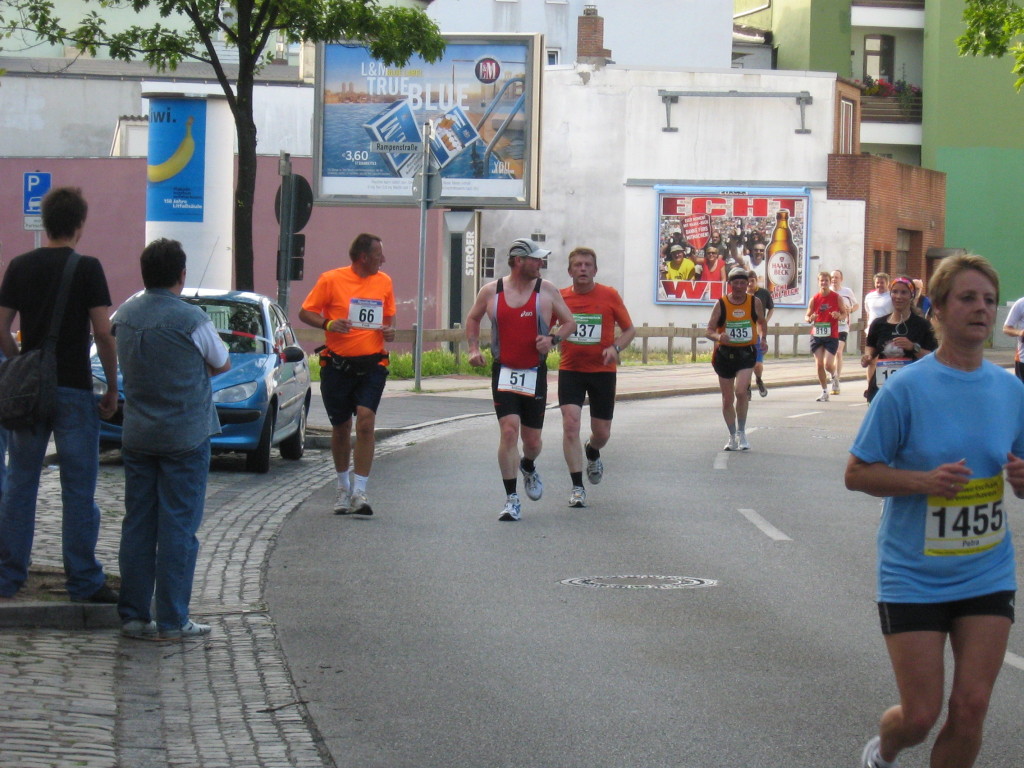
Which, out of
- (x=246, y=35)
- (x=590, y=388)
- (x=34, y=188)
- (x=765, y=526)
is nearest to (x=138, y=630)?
(x=765, y=526)

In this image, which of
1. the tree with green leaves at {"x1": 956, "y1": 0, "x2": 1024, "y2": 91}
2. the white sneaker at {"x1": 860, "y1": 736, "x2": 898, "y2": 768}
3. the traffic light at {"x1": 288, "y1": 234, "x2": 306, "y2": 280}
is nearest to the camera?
the white sneaker at {"x1": 860, "y1": 736, "x2": 898, "y2": 768}

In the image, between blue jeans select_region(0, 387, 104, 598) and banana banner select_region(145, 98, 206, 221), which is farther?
banana banner select_region(145, 98, 206, 221)

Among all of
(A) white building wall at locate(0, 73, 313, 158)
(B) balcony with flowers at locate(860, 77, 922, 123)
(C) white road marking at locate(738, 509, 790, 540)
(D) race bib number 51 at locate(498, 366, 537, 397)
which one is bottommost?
(C) white road marking at locate(738, 509, 790, 540)

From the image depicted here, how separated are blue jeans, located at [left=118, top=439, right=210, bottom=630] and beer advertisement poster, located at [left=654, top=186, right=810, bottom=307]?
A: 39.5 m

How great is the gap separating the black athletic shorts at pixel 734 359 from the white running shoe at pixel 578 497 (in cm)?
486

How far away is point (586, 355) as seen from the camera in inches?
491

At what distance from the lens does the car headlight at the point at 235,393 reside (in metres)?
13.9

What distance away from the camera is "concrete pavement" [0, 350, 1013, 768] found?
5375mm

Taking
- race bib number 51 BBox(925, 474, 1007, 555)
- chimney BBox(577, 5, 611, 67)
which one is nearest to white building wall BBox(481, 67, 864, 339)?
chimney BBox(577, 5, 611, 67)

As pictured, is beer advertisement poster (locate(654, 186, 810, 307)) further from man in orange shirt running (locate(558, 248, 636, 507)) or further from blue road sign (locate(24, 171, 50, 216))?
man in orange shirt running (locate(558, 248, 636, 507))

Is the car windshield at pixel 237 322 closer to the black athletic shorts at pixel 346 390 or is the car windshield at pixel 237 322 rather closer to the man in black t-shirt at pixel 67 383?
the black athletic shorts at pixel 346 390

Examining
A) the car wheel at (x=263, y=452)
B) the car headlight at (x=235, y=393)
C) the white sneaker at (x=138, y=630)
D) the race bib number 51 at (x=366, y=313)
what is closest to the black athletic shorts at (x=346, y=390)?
the race bib number 51 at (x=366, y=313)

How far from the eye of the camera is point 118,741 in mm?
5480

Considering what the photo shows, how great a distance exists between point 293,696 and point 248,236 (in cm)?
1167
